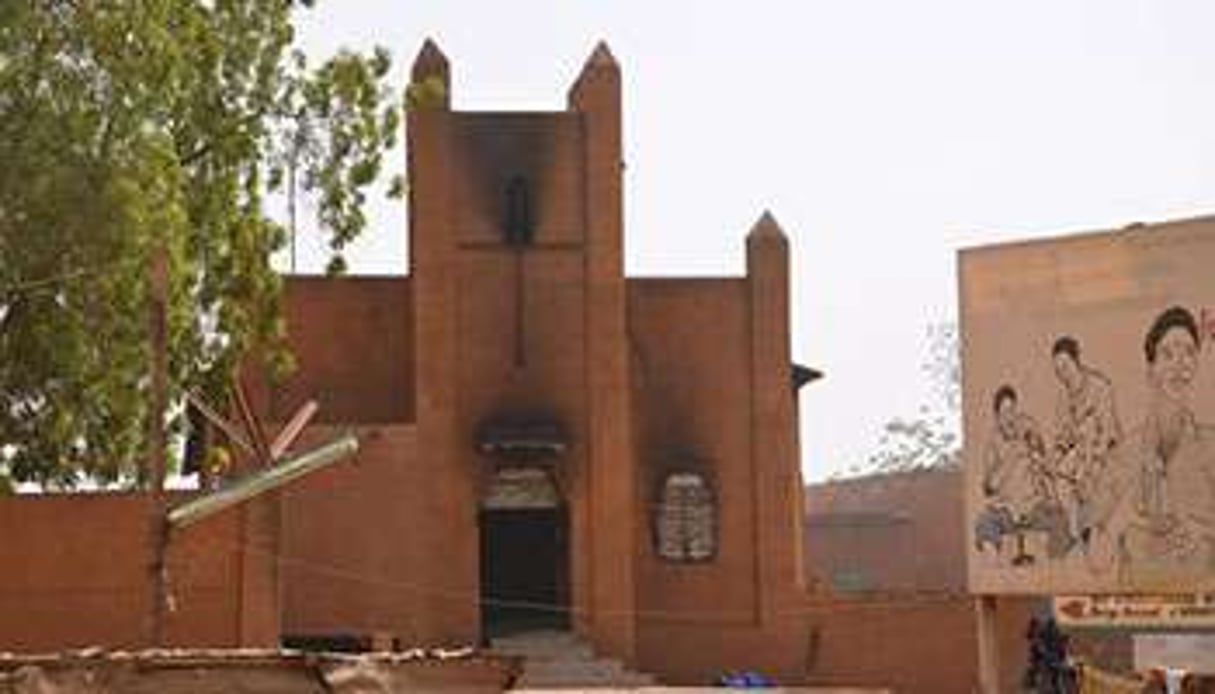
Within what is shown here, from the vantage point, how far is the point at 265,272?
99.5ft

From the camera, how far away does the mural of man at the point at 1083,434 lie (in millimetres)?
18422

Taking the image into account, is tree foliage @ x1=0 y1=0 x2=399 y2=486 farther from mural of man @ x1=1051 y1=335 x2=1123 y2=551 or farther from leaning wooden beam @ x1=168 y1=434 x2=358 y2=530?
mural of man @ x1=1051 y1=335 x2=1123 y2=551

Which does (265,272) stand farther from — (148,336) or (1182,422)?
(1182,422)

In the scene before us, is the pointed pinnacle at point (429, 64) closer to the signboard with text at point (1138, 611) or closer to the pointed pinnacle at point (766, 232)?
the pointed pinnacle at point (766, 232)

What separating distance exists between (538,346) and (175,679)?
2695cm

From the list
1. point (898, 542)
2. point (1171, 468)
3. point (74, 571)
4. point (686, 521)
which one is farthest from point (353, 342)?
point (1171, 468)

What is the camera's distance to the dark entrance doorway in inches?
1444

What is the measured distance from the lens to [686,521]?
3681 cm

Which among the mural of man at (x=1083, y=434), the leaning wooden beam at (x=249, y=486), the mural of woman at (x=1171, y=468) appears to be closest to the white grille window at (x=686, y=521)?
the leaning wooden beam at (x=249, y=486)

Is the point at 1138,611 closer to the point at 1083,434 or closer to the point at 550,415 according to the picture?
the point at 1083,434

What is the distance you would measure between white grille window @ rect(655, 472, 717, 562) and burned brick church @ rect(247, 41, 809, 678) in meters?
0.04

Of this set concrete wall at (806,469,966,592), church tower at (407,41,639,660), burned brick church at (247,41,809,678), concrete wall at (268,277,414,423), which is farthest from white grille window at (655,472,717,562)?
concrete wall at (806,469,966,592)

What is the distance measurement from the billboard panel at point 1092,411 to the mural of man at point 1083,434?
0.04 ft

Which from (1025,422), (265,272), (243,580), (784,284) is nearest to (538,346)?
(784,284)
